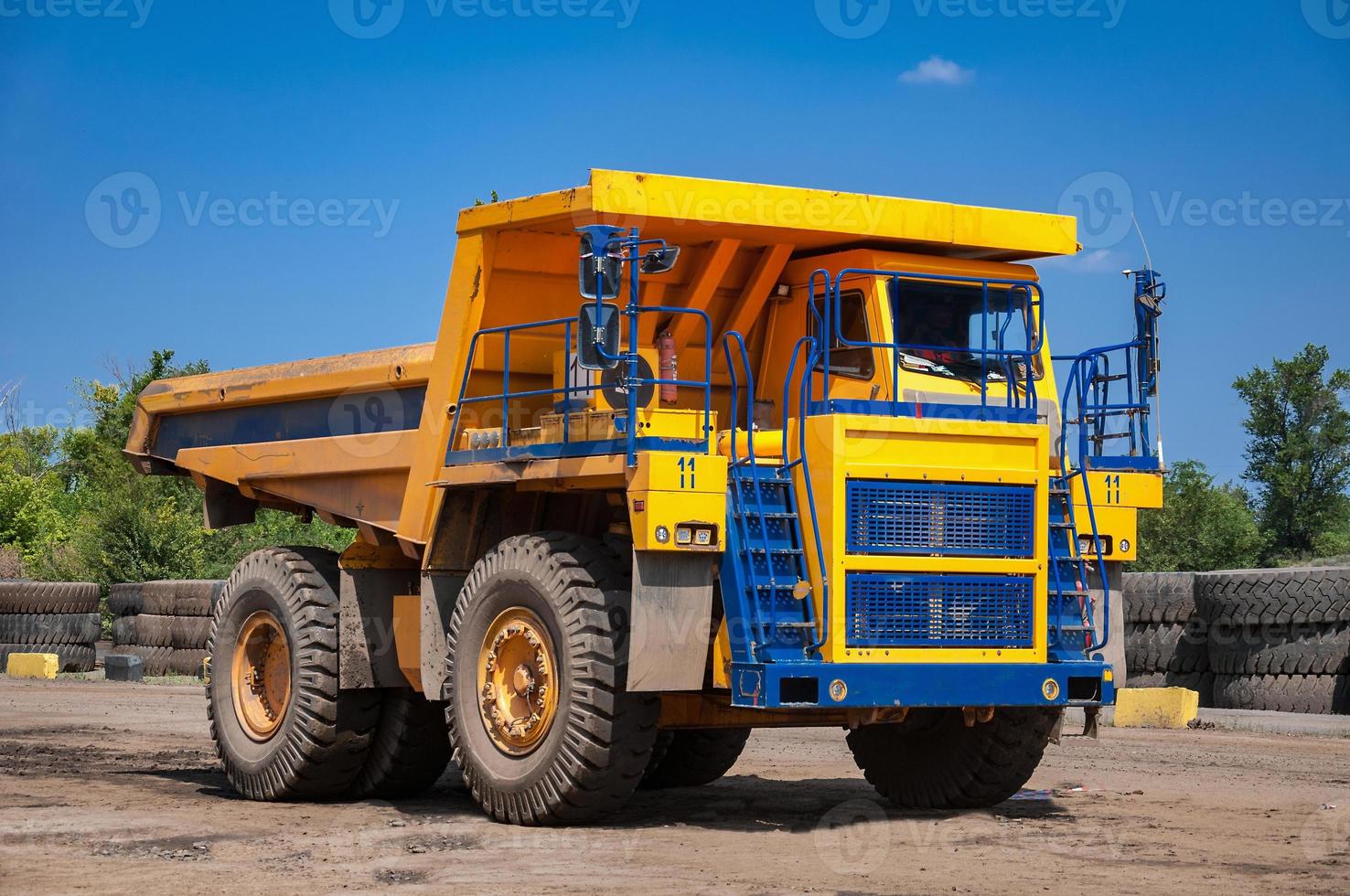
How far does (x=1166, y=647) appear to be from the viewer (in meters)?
19.9

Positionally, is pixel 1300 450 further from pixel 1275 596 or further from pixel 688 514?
pixel 688 514

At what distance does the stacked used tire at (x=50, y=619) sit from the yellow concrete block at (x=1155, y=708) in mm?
16011

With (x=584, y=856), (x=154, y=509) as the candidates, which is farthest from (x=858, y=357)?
(x=154, y=509)

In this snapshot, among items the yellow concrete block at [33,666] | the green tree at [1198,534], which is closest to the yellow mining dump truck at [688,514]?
the yellow concrete block at [33,666]

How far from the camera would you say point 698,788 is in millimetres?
13508

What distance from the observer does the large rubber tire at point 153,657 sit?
27.1 metres

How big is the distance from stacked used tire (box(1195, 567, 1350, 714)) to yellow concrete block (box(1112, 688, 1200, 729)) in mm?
752

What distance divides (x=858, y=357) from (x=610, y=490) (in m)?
1.80

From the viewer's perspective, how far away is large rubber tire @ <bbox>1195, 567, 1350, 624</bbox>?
1823cm

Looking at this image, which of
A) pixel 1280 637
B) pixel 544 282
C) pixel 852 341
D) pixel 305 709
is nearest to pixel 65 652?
pixel 305 709

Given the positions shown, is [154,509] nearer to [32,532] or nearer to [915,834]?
[32,532]

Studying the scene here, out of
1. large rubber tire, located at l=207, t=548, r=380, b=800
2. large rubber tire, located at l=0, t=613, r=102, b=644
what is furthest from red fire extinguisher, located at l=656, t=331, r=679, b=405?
large rubber tire, located at l=0, t=613, r=102, b=644

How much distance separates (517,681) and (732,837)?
4.93ft

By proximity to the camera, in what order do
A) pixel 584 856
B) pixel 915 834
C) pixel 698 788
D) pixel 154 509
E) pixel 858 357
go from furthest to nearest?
pixel 154 509, pixel 698 788, pixel 858 357, pixel 915 834, pixel 584 856
